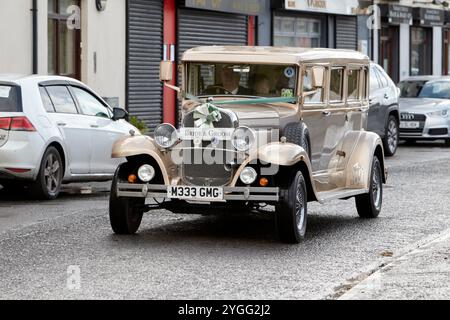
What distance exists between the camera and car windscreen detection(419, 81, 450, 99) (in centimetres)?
2721

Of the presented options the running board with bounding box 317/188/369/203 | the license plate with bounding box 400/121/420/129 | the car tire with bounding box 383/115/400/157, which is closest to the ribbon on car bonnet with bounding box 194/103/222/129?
the running board with bounding box 317/188/369/203

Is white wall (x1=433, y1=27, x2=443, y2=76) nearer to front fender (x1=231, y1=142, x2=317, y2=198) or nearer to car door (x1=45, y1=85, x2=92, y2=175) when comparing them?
car door (x1=45, y1=85, x2=92, y2=175)

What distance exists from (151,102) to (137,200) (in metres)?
15.2

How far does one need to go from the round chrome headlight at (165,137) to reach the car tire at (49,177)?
12.2 ft

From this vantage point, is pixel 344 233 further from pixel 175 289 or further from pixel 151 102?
pixel 151 102

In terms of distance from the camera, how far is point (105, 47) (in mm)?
24891

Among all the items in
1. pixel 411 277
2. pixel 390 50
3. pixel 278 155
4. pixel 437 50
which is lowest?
pixel 411 277

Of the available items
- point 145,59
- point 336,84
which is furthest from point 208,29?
point 336,84

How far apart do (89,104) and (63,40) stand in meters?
8.07

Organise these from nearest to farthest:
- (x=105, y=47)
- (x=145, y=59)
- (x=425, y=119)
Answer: (x=105, y=47), (x=425, y=119), (x=145, y=59)

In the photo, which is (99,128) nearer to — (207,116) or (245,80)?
(245,80)

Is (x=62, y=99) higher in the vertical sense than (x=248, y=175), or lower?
higher

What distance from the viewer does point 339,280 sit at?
365 inches

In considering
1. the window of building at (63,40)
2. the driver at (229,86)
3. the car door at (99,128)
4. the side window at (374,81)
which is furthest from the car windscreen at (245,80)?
the side window at (374,81)
